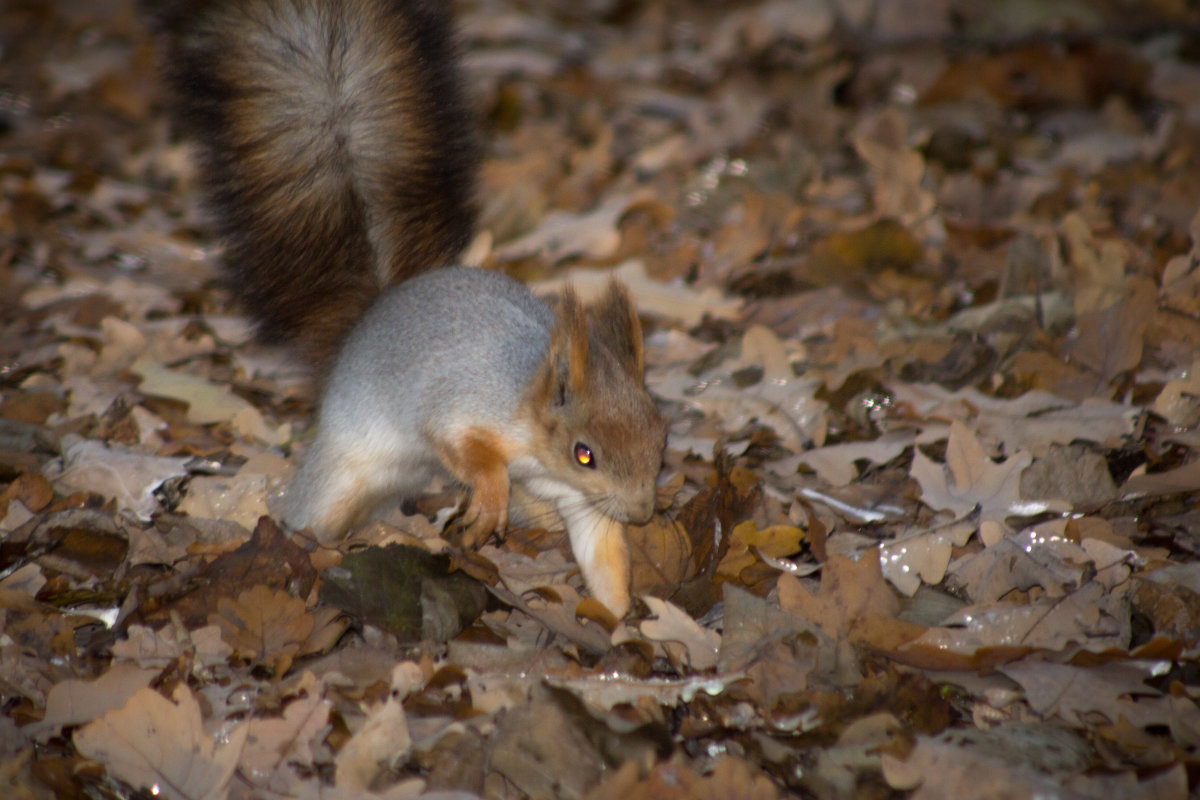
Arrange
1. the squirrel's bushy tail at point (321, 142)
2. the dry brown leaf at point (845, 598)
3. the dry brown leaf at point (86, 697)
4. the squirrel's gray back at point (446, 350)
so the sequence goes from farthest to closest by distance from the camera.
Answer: the squirrel's bushy tail at point (321, 142)
the squirrel's gray back at point (446, 350)
the dry brown leaf at point (845, 598)
the dry brown leaf at point (86, 697)

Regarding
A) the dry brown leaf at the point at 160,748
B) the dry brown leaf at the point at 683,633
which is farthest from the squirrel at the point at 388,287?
the dry brown leaf at the point at 160,748

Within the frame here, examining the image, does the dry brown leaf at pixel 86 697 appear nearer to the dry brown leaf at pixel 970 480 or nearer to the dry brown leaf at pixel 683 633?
the dry brown leaf at pixel 683 633

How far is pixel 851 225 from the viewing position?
4234 millimetres

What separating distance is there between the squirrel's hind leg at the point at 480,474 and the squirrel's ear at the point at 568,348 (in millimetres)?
258

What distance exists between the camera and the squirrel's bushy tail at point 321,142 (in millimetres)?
2980

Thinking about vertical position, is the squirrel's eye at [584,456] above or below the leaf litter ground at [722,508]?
above

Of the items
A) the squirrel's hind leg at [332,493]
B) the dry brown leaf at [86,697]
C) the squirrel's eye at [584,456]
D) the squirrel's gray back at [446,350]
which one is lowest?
the squirrel's hind leg at [332,493]

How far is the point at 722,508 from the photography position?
2482mm

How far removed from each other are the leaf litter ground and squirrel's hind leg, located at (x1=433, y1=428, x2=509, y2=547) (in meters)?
0.09

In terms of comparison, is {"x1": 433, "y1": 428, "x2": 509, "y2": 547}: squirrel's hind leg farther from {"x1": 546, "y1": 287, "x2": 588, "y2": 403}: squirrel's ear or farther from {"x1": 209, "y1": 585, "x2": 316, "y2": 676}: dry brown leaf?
{"x1": 209, "y1": 585, "x2": 316, "y2": 676}: dry brown leaf

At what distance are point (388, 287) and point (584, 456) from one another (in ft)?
3.41

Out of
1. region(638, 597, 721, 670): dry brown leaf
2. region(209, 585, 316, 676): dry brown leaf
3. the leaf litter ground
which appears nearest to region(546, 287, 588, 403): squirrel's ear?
the leaf litter ground

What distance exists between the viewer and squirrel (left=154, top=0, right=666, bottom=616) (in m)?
2.59

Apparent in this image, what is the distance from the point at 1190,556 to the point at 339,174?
2558mm
